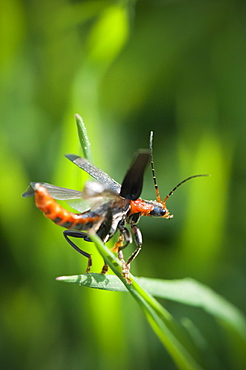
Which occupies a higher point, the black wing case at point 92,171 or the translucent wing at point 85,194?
the black wing case at point 92,171

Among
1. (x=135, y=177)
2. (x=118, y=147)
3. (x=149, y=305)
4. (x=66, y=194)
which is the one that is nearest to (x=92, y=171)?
(x=66, y=194)

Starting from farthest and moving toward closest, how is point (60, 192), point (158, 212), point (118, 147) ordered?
point (118, 147)
point (158, 212)
point (60, 192)

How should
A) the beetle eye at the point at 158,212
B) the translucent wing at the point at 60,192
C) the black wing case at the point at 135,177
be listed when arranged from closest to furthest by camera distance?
the black wing case at the point at 135,177
the translucent wing at the point at 60,192
the beetle eye at the point at 158,212

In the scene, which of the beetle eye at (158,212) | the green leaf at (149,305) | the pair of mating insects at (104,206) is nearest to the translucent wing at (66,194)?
the pair of mating insects at (104,206)

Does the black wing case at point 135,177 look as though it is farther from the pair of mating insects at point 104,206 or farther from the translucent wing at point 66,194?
the translucent wing at point 66,194

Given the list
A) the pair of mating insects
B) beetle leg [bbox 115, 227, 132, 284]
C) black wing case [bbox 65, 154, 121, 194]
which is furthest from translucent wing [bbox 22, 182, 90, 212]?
beetle leg [bbox 115, 227, 132, 284]

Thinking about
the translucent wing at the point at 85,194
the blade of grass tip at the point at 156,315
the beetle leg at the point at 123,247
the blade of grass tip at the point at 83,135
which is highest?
the blade of grass tip at the point at 83,135

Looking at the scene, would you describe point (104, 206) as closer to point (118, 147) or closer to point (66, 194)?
point (66, 194)

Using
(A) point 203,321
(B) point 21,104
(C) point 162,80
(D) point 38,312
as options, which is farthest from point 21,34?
(A) point 203,321
